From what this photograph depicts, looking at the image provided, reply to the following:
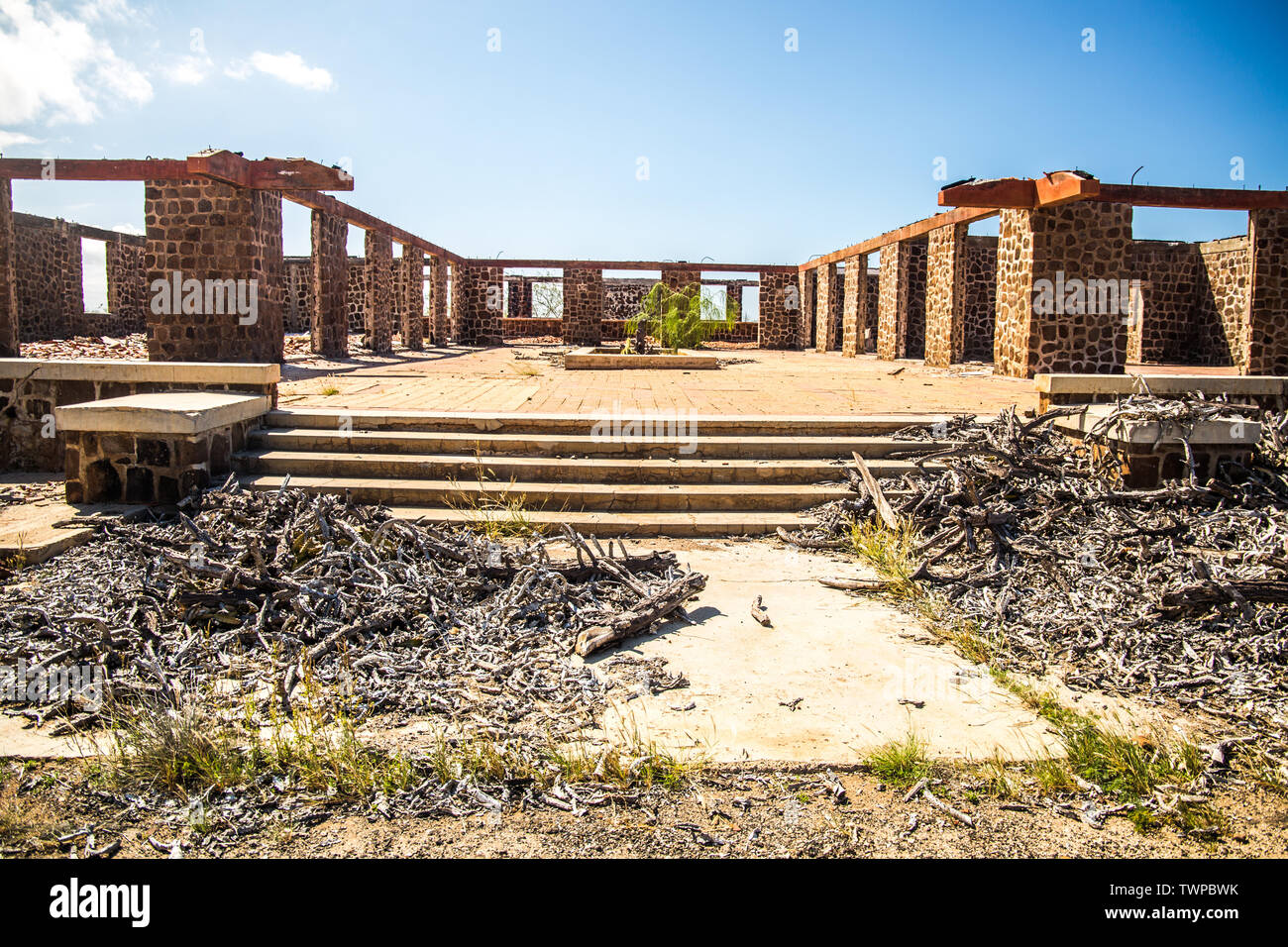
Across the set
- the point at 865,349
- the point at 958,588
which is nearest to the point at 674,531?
the point at 958,588

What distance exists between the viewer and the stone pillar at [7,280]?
15039 millimetres

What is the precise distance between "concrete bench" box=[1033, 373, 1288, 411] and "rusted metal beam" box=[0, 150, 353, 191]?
11315mm

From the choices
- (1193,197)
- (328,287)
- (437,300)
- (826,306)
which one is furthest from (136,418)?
(826,306)

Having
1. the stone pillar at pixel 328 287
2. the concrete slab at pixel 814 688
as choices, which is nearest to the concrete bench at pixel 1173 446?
the concrete slab at pixel 814 688

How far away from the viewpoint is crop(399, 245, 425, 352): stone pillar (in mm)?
23656

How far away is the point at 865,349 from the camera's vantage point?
24.5 metres

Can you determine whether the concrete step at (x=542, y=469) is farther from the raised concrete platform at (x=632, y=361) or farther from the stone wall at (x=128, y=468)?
the raised concrete platform at (x=632, y=361)

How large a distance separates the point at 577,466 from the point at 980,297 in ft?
62.0

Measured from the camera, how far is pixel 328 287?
18156 mm

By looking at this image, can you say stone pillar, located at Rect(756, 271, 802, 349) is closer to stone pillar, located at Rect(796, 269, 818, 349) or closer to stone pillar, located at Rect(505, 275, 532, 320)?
stone pillar, located at Rect(796, 269, 818, 349)

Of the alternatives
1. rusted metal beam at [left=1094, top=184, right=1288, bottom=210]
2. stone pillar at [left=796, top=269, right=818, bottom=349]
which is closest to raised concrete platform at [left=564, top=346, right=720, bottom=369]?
rusted metal beam at [left=1094, top=184, right=1288, bottom=210]

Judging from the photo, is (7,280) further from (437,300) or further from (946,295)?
(946,295)
